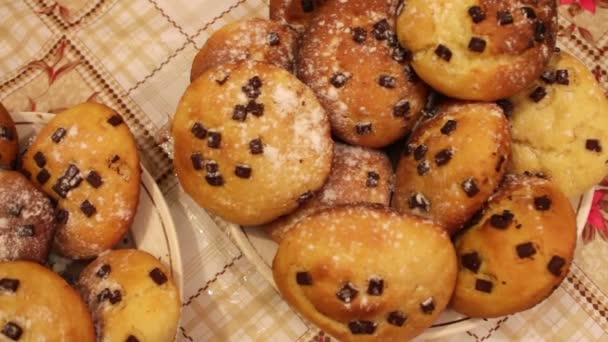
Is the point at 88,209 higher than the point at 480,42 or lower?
higher

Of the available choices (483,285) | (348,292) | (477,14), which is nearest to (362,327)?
(348,292)

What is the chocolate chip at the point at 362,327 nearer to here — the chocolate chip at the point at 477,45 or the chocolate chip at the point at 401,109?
the chocolate chip at the point at 401,109

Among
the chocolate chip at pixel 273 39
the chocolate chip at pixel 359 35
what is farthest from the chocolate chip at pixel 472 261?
the chocolate chip at pixel 273 39

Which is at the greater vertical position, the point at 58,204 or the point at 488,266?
the point at 58,204

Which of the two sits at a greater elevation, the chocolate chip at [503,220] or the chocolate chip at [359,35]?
the chocolate chip at [359,35]

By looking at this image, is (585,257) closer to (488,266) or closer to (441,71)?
(488,266)

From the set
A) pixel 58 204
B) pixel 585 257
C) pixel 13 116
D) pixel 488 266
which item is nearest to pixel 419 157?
pixel 488 266

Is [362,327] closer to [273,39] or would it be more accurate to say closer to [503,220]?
[503,220]
